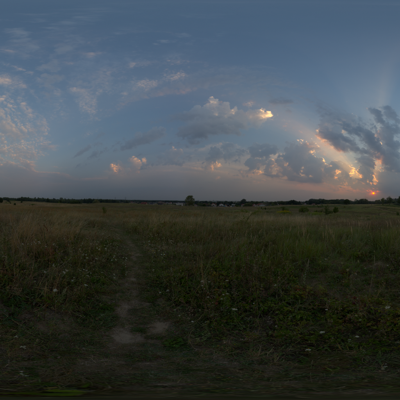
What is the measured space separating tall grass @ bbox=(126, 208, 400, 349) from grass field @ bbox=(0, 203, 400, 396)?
23 millimetres

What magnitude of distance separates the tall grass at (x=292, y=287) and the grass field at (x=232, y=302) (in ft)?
0.07

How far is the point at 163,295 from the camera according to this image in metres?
5.92

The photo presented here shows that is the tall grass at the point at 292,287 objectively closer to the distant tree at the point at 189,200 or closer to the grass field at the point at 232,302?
the grass field at the point at 232,302

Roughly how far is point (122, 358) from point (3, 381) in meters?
1.40

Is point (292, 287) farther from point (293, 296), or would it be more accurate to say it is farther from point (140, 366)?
point (140, 366)

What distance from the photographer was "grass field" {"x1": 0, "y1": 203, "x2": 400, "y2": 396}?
12.1 feet

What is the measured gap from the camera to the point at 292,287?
18.9 ft

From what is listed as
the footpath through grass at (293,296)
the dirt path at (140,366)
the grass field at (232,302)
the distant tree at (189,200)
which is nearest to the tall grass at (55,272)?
the grass field at (232,302)

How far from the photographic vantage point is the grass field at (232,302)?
12.1 ft

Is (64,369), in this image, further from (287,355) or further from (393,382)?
(393,382)

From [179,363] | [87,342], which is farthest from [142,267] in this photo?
[179,363]

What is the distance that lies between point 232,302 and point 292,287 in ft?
4.83

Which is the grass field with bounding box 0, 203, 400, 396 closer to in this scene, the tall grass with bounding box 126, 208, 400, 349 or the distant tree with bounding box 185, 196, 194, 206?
the tall grass with bounding box 126, 208, 400, 349

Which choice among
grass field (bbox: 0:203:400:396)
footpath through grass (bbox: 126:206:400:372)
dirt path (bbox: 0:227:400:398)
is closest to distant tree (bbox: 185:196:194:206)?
footpath through grass (bbox: 126:206:400:372)
